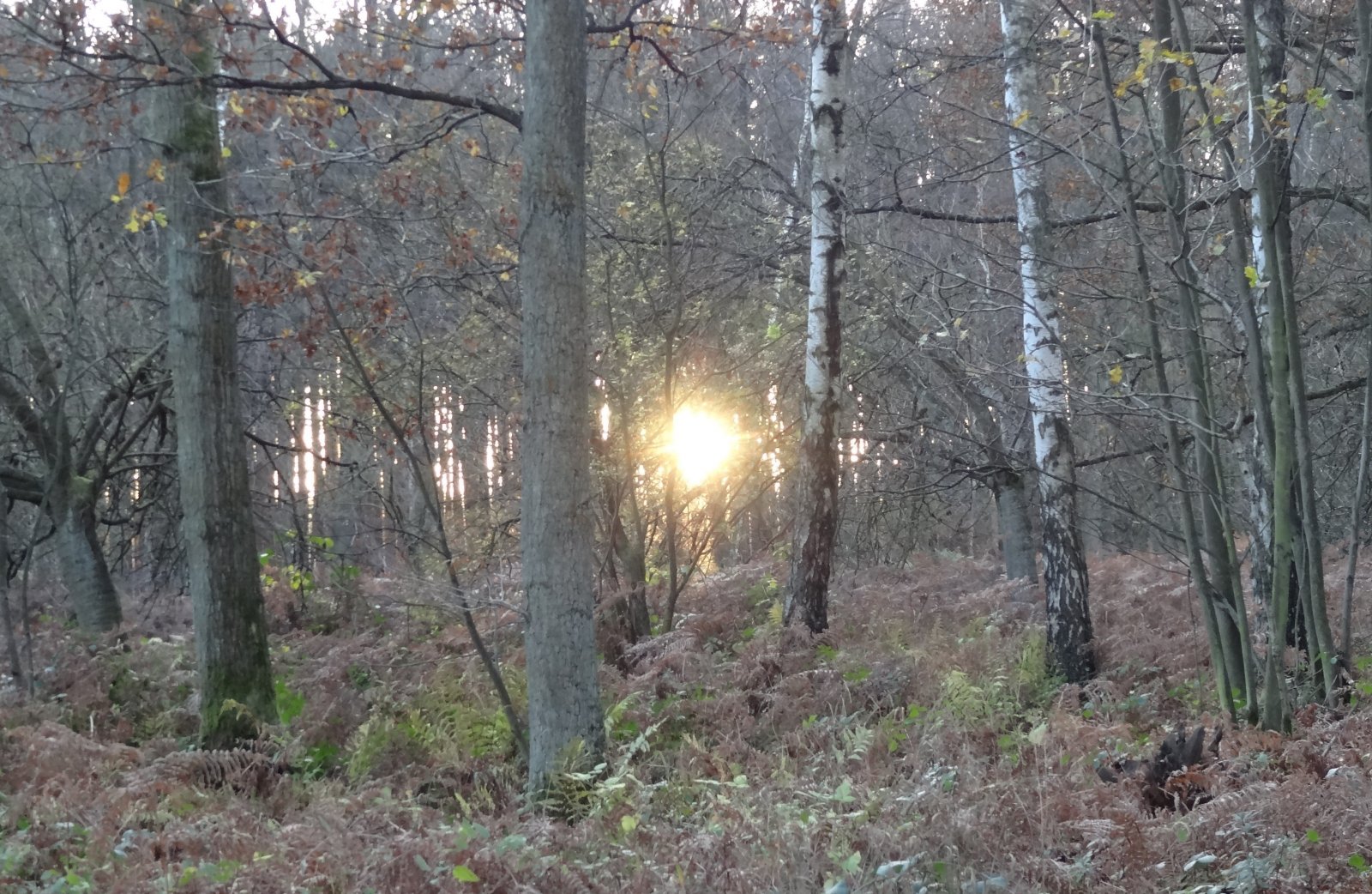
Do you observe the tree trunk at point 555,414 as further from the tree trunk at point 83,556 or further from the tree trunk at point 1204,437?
the tree trunk at point 83,556

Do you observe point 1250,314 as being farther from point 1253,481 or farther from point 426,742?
point 426,742

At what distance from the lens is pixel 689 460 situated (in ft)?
31.1

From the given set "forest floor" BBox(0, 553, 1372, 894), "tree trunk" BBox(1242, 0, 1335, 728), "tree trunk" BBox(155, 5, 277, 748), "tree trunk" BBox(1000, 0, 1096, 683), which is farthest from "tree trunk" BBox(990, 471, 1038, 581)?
"tree trunk" BBox(155, 5, 277, 748)

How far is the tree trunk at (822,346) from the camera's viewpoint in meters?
8.60

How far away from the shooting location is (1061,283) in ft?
25.8

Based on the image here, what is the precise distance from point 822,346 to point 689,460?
1.66m

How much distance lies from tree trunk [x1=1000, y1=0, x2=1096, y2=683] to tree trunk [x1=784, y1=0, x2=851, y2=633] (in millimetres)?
1375

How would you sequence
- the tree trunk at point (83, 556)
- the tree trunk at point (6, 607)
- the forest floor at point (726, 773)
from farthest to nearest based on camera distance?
the tree trunk at point (83, 556)
the tree trunk at point (6, 607)
the forest floor at point (726, 773)

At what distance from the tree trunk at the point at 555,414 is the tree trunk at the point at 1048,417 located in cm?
388

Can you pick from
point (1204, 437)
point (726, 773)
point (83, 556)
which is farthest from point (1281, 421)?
point (83, 556)

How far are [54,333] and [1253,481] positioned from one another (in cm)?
1021

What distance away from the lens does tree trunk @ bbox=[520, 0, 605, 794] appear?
217 inches

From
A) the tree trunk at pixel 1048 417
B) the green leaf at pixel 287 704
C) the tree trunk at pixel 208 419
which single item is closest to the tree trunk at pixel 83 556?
the green leaf at pixel 287 704

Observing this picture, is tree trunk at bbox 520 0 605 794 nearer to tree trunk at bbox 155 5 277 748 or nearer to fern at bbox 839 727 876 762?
fern at bbox 839 727 876 762
